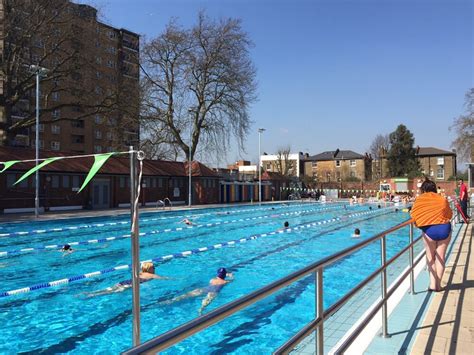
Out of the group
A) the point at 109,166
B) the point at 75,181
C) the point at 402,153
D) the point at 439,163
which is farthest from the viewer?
the point at 439,163

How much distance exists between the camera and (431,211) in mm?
5863

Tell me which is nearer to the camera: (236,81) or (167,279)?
(167,279)

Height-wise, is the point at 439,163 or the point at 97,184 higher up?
the point at 439,163

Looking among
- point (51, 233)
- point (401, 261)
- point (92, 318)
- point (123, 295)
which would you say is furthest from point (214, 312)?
point (51, 233)

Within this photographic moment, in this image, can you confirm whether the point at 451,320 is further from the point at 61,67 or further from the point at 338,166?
the point at 338,166

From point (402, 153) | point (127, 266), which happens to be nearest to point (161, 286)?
point (127, 266)

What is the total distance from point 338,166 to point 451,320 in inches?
3128

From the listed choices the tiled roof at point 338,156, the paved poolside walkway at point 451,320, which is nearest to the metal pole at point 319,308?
the paved poolside walkway at point 451,320

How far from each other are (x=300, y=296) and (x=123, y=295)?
363 centimetres

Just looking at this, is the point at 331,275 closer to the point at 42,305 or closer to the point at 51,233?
the point at 42,305

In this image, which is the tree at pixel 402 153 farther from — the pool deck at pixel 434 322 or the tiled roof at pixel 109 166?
the pool deck at pixel 434 322

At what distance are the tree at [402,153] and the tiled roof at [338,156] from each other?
27.5 feet

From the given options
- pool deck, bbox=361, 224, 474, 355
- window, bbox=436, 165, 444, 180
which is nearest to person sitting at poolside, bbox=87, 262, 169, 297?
pool deck, bbox=361, 224, 474, 355

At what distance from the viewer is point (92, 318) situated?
6.99 metres
